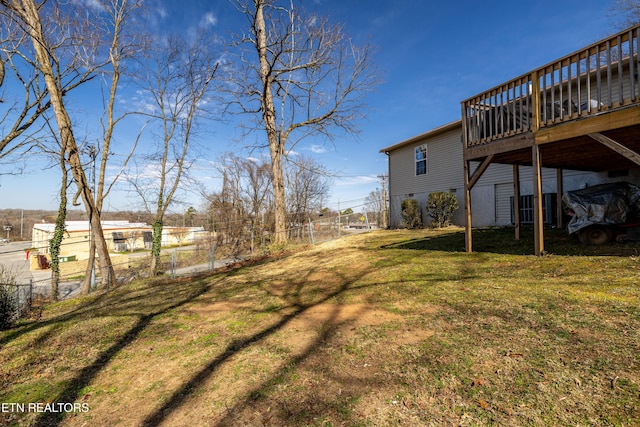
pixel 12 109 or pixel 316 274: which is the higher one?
pixel 12 109

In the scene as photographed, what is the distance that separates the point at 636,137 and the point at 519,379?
5.39 metres

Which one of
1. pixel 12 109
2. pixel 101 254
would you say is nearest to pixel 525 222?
pixel 101 254

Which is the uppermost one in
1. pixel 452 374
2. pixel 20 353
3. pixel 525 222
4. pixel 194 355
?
pixel 525 222

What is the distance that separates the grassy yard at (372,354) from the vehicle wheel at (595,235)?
1.30 ft

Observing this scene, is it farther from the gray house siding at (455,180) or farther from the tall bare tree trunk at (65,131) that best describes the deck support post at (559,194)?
the tall bare tree trunk at (65,131)

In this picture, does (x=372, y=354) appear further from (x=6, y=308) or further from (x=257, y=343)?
(x=6, y=308)

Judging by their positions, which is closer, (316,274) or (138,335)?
(138,335)

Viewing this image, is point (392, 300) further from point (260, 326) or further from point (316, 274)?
point (316, 274)

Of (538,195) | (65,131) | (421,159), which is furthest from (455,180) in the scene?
(65,131)

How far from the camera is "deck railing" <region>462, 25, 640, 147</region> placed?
4.17 metres

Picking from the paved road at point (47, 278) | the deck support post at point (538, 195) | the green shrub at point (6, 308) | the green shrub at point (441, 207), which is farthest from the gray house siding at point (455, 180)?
the green shrub at point (6, 308)

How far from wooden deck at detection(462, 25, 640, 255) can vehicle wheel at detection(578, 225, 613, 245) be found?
50.5 inches

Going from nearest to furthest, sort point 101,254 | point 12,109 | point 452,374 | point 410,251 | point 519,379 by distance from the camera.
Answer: point 519,379, point 452,374, point 410,251, point 12,109, point 101,254

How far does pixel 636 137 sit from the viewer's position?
4930 mm
